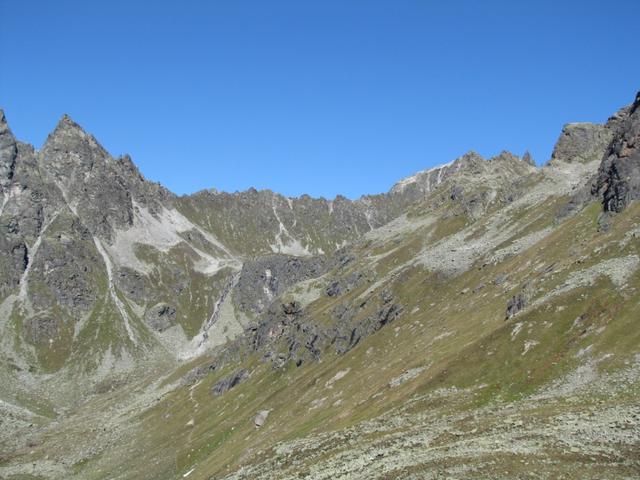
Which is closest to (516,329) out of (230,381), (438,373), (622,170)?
(438,373)

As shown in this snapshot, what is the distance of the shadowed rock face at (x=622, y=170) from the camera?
104000 mm

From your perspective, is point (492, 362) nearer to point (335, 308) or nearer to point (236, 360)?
point (335, 308)

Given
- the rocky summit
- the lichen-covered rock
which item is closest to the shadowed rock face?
the rocky summit

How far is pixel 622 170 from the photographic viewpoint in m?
111

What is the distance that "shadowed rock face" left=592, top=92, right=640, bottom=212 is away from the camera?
104m

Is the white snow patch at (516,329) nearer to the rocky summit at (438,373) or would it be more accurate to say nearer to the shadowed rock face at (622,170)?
the rocky summit at (438,373)

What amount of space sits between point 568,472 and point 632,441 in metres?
6.11

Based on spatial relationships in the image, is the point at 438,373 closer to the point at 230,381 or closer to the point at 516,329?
the point at 516,329

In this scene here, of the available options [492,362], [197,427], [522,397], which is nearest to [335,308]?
[197,427]

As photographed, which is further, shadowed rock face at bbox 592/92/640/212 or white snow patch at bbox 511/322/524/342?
shadowed rock face at bbox 592/92/640/212

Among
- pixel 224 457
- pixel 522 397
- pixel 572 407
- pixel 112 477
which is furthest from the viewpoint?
pixel 112 477

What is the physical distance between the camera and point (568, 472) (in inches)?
1500

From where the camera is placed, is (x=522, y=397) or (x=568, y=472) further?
(x=522, y=397)

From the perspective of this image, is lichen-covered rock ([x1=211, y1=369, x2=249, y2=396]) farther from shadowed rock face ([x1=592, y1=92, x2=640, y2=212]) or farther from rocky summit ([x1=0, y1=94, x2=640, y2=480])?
shadowed rock face ([x1=592, y1=92, x2=640, y2=212])
